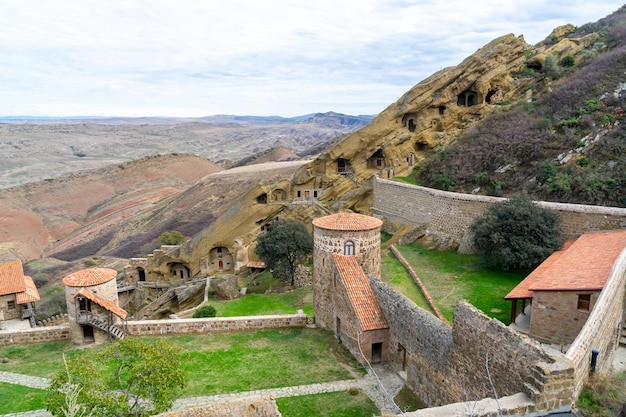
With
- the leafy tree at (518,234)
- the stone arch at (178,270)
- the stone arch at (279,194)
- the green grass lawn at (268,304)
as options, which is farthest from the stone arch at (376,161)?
the stone arch at (178,270)

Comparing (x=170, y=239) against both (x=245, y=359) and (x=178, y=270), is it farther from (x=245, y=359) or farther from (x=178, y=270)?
(x=245, y=359)

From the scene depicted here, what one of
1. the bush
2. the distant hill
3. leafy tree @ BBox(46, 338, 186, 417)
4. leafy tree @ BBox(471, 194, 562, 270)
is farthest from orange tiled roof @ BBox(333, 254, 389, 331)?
the distant hill

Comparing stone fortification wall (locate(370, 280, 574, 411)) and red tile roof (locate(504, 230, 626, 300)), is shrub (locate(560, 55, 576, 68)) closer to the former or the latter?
red tile roof (locate(504, 230, 626, 300))

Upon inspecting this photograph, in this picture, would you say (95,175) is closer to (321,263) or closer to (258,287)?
(258,287)

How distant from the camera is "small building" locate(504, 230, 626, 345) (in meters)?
13.1

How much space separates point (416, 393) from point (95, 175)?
326 ft

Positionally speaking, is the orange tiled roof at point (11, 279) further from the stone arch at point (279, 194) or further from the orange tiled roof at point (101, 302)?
the stone arch at point (279, 194)

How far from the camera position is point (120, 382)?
1027 centimetres

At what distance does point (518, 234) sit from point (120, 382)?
721 inches

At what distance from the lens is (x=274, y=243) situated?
2966cm

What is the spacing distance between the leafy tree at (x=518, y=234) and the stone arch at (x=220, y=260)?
22.4 meters

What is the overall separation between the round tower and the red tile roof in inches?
223

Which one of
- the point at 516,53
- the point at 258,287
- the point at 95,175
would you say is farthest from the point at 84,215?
the point at 516,53

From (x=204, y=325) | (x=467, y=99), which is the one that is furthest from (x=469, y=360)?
(x=467, y=99)
